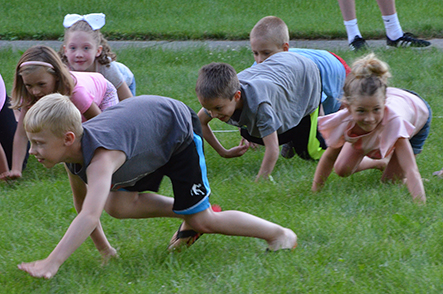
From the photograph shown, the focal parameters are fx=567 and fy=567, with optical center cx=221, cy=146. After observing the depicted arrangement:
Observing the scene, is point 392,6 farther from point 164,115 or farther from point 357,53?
point 164,115

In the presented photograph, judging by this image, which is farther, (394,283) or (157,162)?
(157,162)

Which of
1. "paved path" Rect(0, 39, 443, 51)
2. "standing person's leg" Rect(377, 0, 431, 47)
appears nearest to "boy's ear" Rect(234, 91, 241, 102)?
"paved path" Rect(0, 39, 443, 51)

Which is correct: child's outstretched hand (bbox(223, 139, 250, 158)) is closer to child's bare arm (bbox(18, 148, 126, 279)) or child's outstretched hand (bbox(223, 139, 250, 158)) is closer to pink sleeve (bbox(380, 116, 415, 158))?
pink sleeve (bbox(380, 116, 415, 158))

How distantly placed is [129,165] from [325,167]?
1591mm

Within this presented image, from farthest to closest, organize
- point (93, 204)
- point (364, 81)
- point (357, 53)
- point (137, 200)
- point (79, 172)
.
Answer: point (357, 53) → point (364, 81) → point (137, 200) → point (79, 172) → point (93, 204)

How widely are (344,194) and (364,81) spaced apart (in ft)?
2.60

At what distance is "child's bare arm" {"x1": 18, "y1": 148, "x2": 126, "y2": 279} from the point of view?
248cm

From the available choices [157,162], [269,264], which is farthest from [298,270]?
[157,162]

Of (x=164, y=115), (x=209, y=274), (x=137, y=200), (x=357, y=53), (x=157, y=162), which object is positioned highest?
(x=164, y=115)

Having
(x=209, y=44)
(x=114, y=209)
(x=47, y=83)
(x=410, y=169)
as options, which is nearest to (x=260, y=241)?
(x=114, y=209)

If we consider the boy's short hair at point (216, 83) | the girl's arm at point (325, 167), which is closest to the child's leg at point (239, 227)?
the girl's arm at point (325, 167)

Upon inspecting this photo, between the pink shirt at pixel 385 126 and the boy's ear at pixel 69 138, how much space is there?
1.83m

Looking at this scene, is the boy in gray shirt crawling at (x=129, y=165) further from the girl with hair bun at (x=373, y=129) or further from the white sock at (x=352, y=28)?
the white sock at (x=352, y=28)

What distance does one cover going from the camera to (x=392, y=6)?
24.8ft
